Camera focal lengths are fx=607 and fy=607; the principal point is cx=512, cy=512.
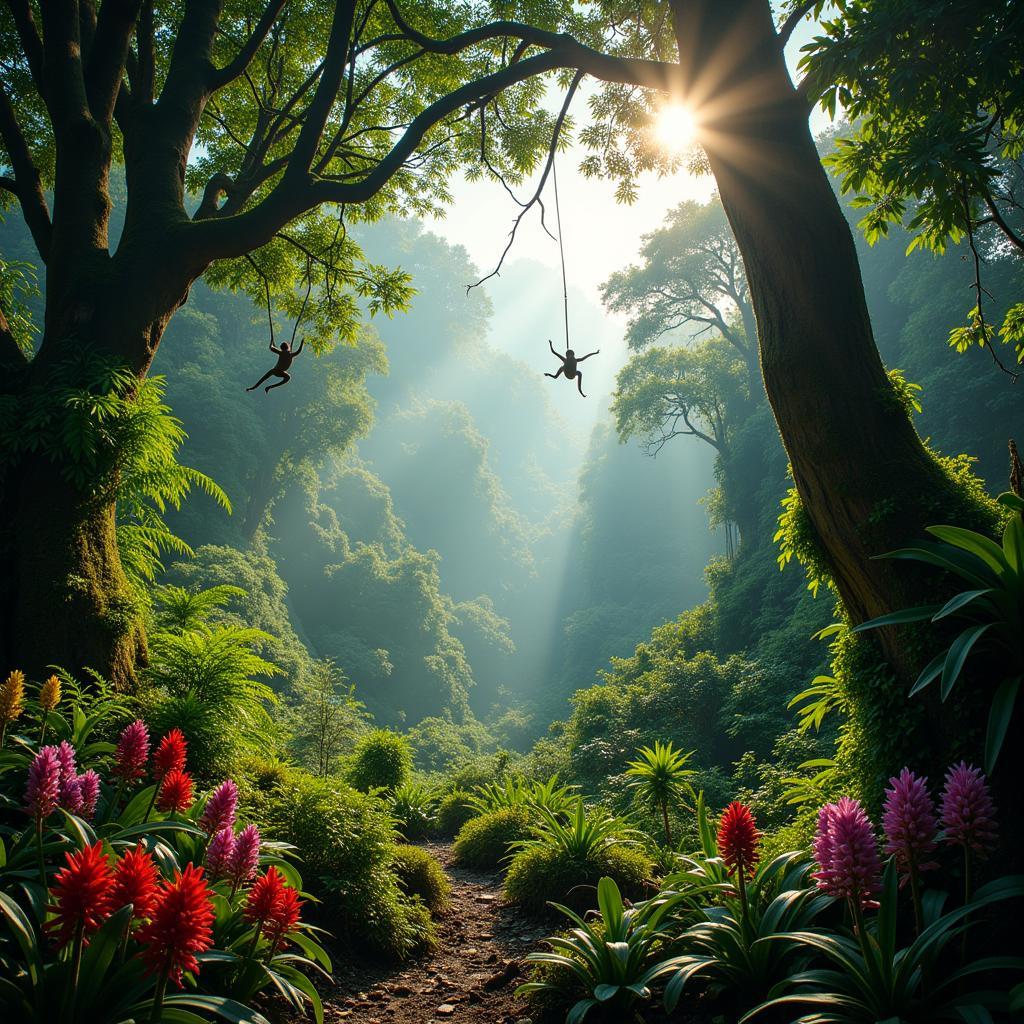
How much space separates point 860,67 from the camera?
321 centimetres

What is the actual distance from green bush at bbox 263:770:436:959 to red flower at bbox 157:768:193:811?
3.69ft

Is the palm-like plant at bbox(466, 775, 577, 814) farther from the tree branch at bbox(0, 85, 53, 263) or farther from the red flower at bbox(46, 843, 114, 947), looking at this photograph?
the tree branch at bbox(0, 85, 53, 263)

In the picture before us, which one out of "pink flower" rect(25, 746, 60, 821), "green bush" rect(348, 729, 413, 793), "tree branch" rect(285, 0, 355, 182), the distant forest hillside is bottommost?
"pink flower" rect(25, 746, 60, 821)

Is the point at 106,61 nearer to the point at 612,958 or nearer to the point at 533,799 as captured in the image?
the point at 612,958

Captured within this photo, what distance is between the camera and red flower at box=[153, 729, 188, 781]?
2557 mm

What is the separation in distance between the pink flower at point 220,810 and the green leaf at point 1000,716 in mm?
2650

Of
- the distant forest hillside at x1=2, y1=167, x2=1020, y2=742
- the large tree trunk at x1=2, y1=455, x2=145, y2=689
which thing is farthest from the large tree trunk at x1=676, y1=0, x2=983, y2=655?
the large tree trunk at x1=2, y1=455, x2=145, y2=689

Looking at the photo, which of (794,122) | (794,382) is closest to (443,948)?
(794,382)

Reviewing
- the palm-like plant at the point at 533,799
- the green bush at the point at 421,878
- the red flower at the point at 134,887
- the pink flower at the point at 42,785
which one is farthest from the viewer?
the palm-like plant at the point at 533,799

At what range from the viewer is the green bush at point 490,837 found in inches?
263

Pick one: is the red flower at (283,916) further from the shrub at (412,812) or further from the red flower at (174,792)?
the shrub at (412,812)

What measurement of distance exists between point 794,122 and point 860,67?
0.36m

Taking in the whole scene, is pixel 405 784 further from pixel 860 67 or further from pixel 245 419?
pixel 245 419

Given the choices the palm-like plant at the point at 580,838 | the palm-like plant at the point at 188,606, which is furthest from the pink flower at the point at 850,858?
the palm-like plant at the point at 188,606
